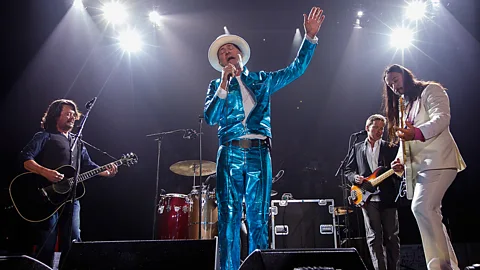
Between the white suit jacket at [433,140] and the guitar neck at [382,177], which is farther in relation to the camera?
the guitar neck at [382,177]

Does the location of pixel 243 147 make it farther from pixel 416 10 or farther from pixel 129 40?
pixel 416 10

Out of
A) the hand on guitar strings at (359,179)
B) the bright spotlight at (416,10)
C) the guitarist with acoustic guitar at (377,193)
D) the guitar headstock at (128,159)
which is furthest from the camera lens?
the bright spotlight at (416,10)

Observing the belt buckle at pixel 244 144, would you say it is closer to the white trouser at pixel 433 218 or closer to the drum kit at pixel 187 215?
the white trouser at pixel 433 218

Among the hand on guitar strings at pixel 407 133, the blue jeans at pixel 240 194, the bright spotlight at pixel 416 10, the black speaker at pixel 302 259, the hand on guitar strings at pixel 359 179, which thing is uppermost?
the bright spotlight at pixel 416 10

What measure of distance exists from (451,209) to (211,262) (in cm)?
717

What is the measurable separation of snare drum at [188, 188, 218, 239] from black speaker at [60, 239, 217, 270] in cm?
456

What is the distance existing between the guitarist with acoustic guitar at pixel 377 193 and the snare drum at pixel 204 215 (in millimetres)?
2622

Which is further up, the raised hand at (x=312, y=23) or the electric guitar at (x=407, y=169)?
the raised hand at (x=312, y=23)

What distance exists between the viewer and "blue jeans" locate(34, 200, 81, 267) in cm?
355

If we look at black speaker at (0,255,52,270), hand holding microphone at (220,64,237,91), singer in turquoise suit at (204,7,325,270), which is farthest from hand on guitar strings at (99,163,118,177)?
black speaker at (0,255,52,270)

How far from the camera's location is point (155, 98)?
799cm

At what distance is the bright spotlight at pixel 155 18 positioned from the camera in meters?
7.02

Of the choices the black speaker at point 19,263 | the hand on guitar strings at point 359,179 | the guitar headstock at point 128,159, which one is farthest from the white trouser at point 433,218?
the guitar headstock at point 128,159

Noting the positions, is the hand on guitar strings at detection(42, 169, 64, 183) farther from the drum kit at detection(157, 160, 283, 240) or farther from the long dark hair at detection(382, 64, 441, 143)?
the long dark hair at detection(382, 64, 441, 143)
